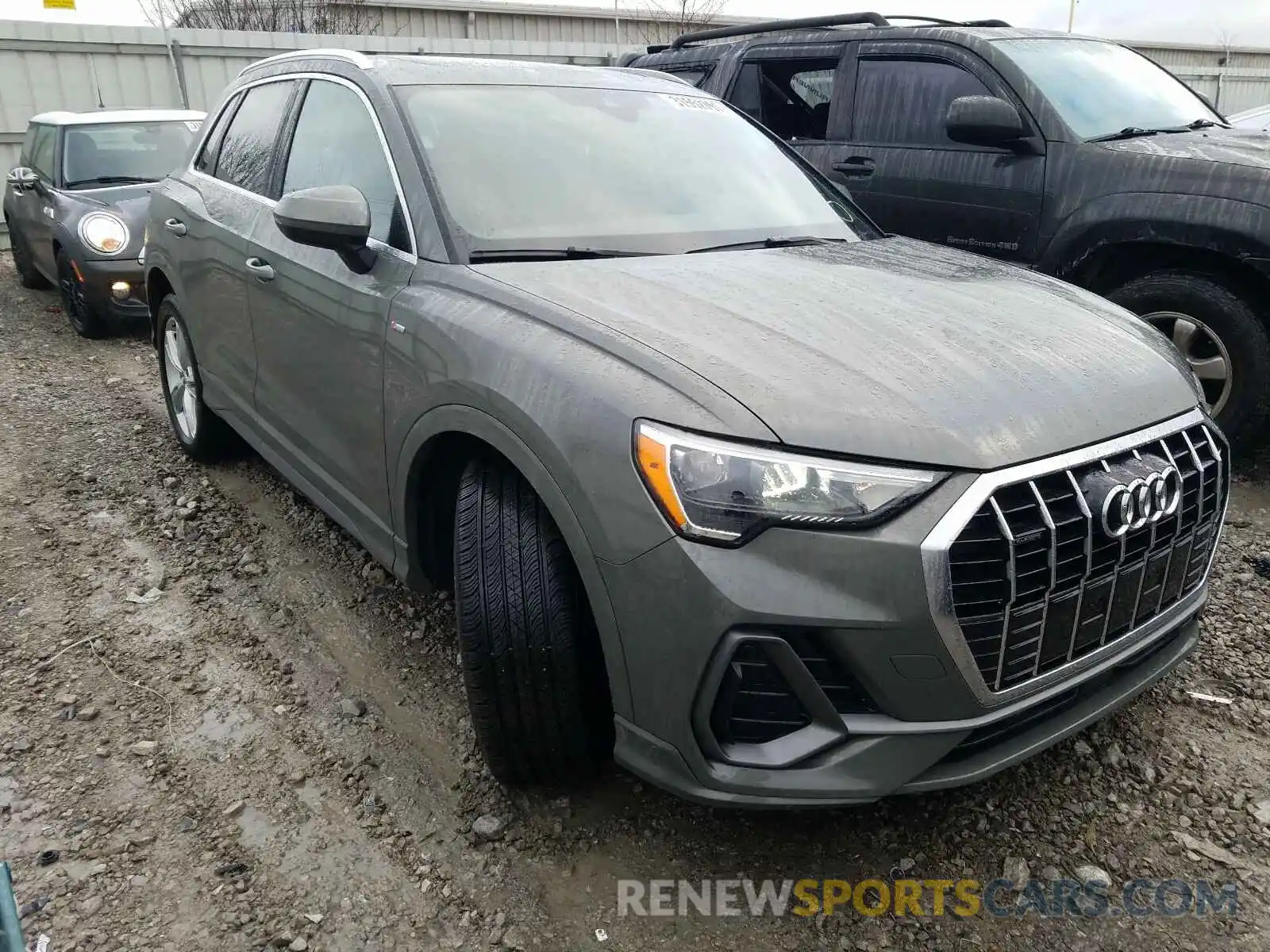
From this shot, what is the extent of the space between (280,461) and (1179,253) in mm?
A: 3779

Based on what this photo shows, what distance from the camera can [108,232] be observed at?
6984 mm

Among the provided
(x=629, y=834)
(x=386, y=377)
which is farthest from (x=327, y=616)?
(x=629, y=834)

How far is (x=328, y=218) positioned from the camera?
8.11ft

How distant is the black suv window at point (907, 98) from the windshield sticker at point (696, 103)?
75.7 inches

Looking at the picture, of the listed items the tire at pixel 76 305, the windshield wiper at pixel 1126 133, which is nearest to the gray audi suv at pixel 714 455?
the windshield wiper at pixel 1126 133

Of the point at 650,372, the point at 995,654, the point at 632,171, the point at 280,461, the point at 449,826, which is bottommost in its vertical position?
the point at 449,826

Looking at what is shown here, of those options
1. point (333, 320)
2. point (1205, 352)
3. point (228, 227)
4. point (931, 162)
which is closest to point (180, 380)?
point (228, 227)

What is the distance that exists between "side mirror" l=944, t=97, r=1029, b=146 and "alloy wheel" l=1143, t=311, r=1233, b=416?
1108mm

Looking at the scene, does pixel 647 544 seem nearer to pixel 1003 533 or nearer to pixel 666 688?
pixel 666 688

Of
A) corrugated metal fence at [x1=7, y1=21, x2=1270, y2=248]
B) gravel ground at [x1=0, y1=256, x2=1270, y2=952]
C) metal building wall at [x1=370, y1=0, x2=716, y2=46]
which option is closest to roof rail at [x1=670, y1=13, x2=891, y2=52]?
gravel ground at [x1=0, y1=256, x2=1270, y2=952]

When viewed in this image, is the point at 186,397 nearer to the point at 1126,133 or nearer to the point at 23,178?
the point at 1126,133

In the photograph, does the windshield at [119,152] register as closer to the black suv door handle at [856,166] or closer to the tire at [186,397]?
the tire at [186,397]

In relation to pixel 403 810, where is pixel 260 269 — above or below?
above

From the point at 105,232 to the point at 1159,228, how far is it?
6.79 m
